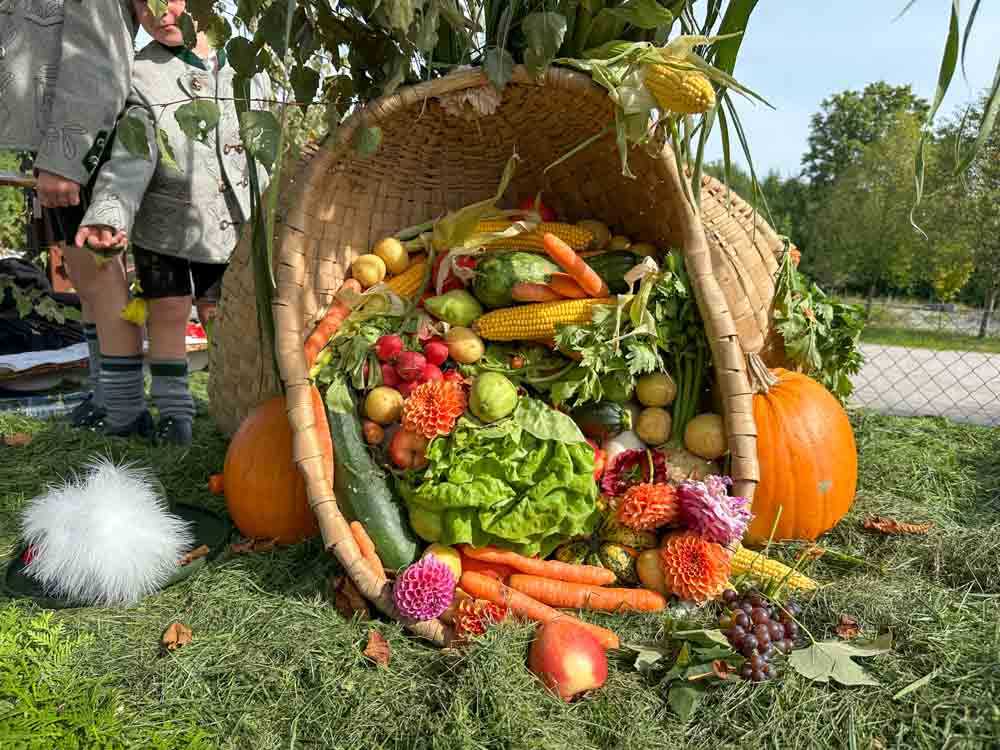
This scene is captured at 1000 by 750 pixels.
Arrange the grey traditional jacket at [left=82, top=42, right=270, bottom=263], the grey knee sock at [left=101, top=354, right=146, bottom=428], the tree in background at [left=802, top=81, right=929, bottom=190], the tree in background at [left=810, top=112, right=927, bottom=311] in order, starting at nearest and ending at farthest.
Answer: the grey traditional jacket at [left=82, top=42, right=270, bottom=263]
the grey knee sock at [left=101, top=354, right=146, bottom=428]
the tree in background at [left=810, top=112, right=927, bottom=311]
the tree in background at [left=802, top=81, right=929, bottom=190]

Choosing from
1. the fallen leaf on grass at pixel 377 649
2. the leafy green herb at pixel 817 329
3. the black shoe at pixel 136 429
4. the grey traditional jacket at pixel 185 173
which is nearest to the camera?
the fallen leaf on grass at pixel 377 649

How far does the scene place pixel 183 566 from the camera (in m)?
1.98

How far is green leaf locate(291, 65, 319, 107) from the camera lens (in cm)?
189

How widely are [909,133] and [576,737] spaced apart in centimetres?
1803

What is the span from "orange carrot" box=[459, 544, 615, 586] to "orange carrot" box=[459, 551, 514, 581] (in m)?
0.02

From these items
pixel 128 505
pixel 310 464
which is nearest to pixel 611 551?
pixel 310 464

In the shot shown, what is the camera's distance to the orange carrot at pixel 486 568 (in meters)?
1.92

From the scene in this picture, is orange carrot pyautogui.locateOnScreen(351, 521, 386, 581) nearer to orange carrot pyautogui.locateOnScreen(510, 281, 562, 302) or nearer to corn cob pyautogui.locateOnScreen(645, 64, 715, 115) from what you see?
orange carrot pyautogui.locateOnScreen(510, 281, 562, 302)

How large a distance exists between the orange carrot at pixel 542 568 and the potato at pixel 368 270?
2.98ft

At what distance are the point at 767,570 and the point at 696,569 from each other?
0.87 feet

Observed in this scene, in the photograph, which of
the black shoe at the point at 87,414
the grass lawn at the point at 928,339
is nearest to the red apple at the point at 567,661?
the black shoe at the point at 87,414

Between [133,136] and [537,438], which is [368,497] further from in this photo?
[133,136]

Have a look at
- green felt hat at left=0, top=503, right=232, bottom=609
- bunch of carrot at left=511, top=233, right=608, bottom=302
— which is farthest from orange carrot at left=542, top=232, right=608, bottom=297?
green felt hat at left=0, top=503, right=232, bottom=609

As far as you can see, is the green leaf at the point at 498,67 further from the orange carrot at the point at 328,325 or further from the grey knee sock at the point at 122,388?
the grey knee sock at the point at 122,388
